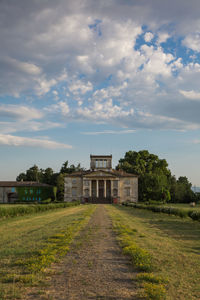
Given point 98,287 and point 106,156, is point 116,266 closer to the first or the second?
point 98,287

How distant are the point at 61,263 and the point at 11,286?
225cm

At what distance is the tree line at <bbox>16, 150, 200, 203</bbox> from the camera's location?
8250 centimetres

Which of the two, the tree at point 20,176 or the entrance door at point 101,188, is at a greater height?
the tree at point 20,176

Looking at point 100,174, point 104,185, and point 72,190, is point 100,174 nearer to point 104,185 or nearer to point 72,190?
point 104,185

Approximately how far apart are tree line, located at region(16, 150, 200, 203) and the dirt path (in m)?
73.2

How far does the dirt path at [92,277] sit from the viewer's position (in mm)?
5734

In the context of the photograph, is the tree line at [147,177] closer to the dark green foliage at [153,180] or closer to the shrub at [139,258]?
the dark green foliage at [153,180]

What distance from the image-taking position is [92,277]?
6852 millimetres

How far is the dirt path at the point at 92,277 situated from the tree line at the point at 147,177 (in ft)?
240

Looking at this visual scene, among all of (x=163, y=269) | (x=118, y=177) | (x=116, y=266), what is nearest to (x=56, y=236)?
(x=116, y=266)

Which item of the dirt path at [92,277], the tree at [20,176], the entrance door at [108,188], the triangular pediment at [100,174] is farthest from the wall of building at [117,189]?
the dirt path at [92,277]

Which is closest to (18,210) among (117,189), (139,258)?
(139,258)

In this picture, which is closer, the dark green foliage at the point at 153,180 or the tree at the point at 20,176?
the dark green foliage at the point at 153,180

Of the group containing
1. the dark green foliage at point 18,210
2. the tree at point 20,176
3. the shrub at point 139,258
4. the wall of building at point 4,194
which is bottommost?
the wall of building at point 4,194
